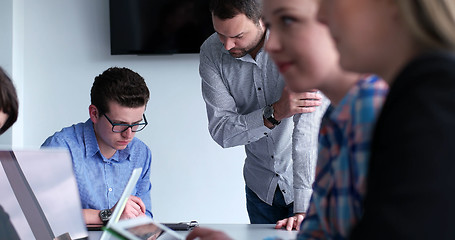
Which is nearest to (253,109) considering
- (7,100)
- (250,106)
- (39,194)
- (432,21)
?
(250,106)

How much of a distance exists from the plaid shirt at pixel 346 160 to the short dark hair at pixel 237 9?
1.25 meters

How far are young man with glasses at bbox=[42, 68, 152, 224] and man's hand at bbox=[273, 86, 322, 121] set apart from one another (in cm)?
53

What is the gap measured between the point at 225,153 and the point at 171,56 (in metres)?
0.74

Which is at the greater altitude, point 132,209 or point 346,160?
point 346,160

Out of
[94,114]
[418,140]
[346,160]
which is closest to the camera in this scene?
[418,140]

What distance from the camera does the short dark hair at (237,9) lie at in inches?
80.0

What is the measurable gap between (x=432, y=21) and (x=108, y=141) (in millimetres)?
1776

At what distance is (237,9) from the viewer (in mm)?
2033

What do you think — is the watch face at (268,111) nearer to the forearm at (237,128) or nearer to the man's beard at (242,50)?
the forearm at (237,128)

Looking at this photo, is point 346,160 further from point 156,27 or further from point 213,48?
point 156,27

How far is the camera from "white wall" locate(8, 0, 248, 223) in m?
3.73

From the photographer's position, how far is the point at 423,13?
557 millimetres

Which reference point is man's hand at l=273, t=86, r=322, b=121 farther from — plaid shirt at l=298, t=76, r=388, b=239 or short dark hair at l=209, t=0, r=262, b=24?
plaid shirt at l=298, t=76, r=388, b=239

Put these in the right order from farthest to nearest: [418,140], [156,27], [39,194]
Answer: [156,27]
[39,194]
[418,140]
